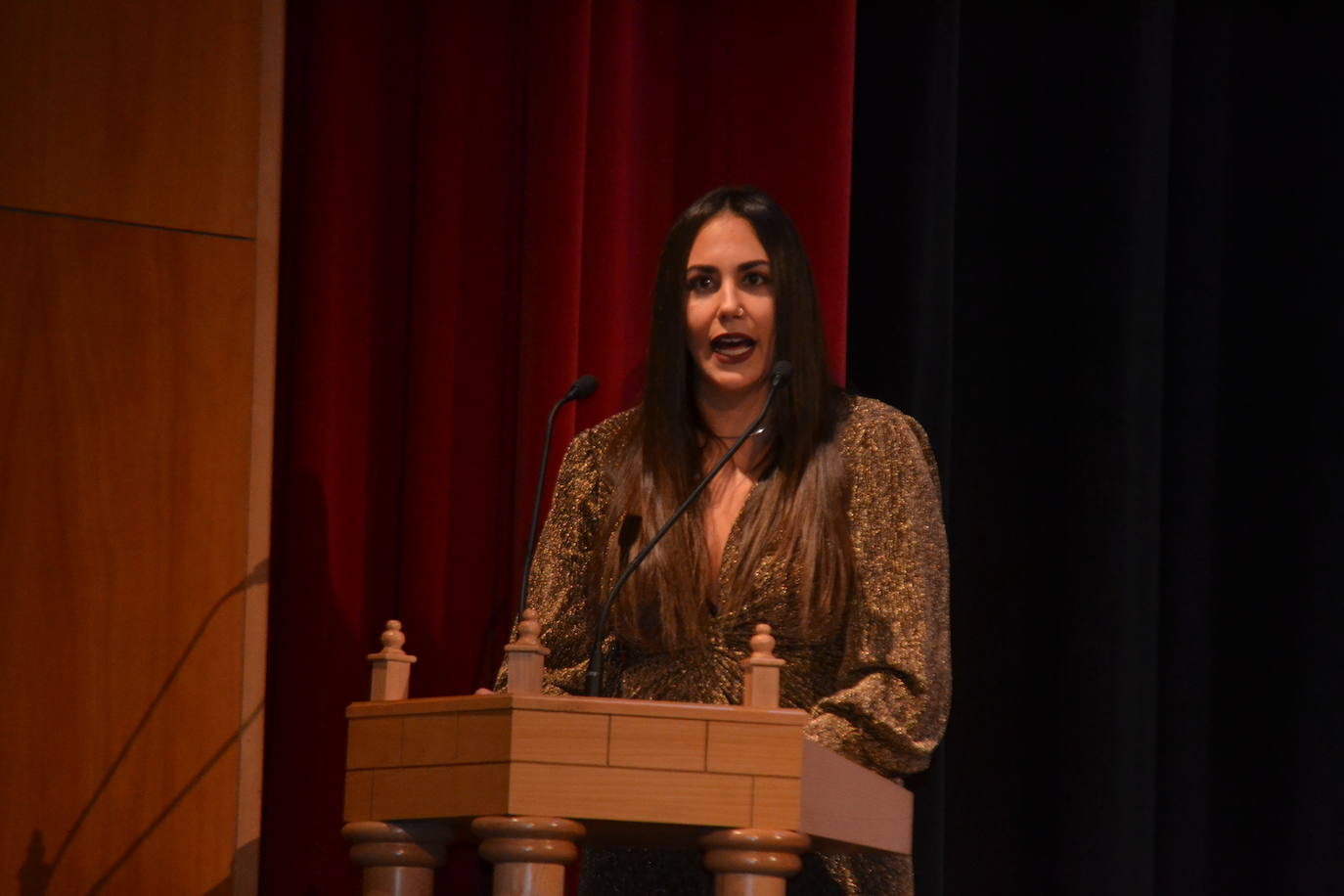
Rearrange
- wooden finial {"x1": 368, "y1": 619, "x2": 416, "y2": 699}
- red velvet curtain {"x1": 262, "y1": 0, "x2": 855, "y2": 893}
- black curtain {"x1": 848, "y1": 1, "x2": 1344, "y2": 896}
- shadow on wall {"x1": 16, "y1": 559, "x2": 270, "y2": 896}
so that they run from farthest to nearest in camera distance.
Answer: black curtain {"x1": 848, "y1": 1, "x2": 1344, "y2": 896} → red velvet curtain {"x1": 262, "y1": 0, "x2": 855, "y2": 893} → shadow on wall {"x1": 16, "y1": 559, "x2": 270, "y2": 896} → wooden finial {"x1": 368, "y1": 619, "x2": 416, "y2": 699}

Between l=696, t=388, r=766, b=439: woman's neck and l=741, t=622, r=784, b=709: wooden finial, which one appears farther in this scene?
l=696, t=388, r=766, b=439: woman's neck

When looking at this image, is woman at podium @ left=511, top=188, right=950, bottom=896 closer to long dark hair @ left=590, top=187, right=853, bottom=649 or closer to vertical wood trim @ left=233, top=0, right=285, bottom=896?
long dark hair @ left=590, top=187, right=853, bottom=649

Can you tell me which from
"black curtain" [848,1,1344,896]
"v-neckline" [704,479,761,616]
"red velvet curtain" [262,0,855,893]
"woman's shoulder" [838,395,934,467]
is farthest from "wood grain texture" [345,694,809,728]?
"black curtain" [848,1,1344,896]

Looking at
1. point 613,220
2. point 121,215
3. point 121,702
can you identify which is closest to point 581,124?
point 613,220

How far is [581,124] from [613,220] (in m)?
0.18

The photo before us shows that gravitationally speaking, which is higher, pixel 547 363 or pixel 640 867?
pixel 547 363

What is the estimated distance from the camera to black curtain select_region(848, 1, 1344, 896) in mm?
3229

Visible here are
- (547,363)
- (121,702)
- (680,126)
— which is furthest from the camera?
(680,126)

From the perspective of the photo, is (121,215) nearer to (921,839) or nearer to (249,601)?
(249,601)

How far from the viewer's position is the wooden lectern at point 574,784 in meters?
1.63

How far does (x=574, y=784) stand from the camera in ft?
5.37

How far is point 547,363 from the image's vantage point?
305cm

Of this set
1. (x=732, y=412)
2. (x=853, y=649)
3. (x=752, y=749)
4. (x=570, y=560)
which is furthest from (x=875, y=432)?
(x=752, y=749)

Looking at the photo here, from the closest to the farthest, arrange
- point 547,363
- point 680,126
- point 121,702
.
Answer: point 121,702 < point 547,363 < point 680,126
